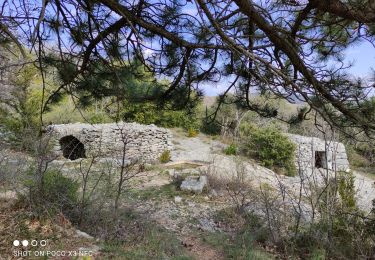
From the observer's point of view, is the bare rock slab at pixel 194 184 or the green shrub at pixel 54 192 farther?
the bare rock slab at pixel 194 184

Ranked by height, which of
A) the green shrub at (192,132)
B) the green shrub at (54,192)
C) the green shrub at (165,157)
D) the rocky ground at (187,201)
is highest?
the green shrub at (192,132)

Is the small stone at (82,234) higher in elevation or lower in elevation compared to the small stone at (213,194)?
higher

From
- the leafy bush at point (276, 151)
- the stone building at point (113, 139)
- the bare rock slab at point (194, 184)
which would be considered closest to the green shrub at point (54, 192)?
the bare rock slab at point (194, 184)

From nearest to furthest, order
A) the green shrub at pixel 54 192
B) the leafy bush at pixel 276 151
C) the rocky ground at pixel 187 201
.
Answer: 1. the green shrub at pixel 54 192
2. the rocky ground at pixel 187 201
3. the leafy bush at pixel 276 151

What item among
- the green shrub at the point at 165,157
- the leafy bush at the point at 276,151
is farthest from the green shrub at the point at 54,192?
the leafy bush at the point at 276,151

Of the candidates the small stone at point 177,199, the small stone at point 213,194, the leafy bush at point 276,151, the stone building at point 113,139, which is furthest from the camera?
the leafy bush at point 276,151

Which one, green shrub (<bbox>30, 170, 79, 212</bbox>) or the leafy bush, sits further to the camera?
the leafy bush

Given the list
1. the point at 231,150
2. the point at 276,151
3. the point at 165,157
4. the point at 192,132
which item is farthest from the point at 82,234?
the point at 192,132

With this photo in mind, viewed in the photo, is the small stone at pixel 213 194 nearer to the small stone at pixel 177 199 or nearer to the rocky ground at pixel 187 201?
the rocky ground at pixel 187 201

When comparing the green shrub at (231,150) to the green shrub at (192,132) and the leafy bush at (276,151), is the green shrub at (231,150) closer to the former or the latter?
the leafy bush at (276,151)

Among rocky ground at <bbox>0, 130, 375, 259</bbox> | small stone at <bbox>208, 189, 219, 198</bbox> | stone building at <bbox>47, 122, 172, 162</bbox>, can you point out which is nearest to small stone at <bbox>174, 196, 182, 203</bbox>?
rocky ground at <bbox>0, 130, 375, 259</bbox>

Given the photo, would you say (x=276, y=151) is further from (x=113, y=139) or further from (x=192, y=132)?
(x=113, y=139)

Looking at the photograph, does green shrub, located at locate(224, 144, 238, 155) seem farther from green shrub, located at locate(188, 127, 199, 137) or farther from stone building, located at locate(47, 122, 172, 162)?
green shrub, located at locate(188, 127, 199, 137)

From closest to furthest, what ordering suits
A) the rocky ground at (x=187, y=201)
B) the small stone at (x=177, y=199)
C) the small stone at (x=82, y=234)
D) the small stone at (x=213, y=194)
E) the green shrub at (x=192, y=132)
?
the small stone at (x=82, y=234) < the rocky ground at (x=187, y=201) < the small stone at (x=177, y=199) < the small stone at (x=213, y=194) < the green shrub at (x=192, y=132)
